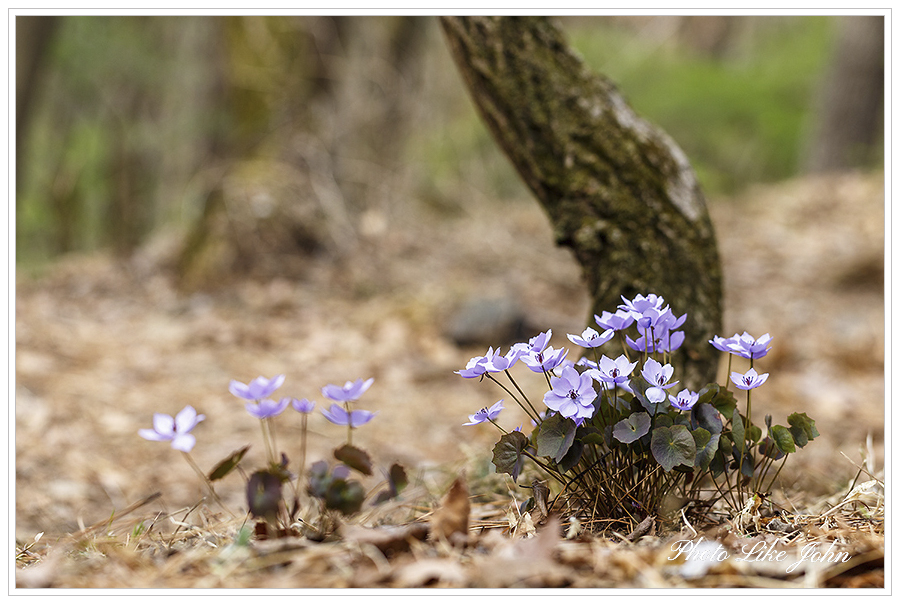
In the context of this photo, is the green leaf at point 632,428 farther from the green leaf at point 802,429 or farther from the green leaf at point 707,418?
the green leaf at point 802,429

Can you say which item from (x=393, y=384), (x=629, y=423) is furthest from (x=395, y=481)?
(x=393, y=384)

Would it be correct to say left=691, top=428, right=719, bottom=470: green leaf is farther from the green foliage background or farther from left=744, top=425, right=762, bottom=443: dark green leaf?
the green foliage background

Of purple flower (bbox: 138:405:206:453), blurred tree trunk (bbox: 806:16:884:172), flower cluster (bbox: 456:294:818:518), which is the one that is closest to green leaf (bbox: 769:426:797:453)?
flower cluster (bbox: 456:294:818:518)

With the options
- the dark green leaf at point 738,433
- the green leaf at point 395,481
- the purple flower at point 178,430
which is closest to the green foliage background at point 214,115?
the purple flower at point 178,430

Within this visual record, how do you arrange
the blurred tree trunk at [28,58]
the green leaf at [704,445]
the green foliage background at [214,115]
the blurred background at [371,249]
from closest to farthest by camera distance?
the green leaf at [704,445] → the blurred background at [371,249] → the blurred tree trunk at [28,58] → the green foliage background at [214,115]

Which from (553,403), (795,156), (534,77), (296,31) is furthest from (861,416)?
(795,156)

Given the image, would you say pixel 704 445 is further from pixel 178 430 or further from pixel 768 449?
pixel 178 430

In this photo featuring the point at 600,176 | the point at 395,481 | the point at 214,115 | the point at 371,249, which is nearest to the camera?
the point at 395,481
